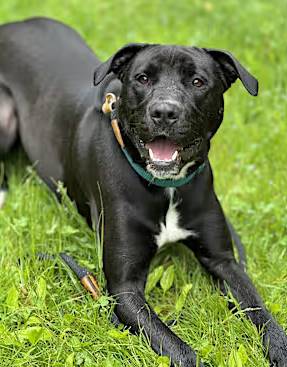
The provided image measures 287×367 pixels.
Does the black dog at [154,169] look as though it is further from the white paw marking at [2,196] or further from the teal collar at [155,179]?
the white paw marking at [2,196]

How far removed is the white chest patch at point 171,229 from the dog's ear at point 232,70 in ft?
1.83

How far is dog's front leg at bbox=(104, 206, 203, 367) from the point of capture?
10.1 feet

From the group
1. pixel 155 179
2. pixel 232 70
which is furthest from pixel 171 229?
pixel 232 70

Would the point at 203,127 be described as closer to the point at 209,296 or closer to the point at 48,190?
the point at 209,296

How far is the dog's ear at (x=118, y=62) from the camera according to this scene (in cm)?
318

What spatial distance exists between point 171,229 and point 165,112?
2.05 feet

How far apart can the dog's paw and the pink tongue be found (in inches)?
32.4

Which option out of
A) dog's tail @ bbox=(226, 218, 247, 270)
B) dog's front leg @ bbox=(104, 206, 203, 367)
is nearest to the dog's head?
dog's front leg @ bbox=(104, 206, 203, 367)

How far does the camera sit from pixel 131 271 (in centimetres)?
325

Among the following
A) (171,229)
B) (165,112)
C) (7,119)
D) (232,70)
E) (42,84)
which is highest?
(232,70)

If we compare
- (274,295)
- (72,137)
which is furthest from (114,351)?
(72,137)

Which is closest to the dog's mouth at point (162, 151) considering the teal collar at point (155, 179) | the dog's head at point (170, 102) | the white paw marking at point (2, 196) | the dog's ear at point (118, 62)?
the dog's head at point (170, 102)

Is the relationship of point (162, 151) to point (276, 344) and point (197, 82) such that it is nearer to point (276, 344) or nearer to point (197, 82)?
point (197, 82)

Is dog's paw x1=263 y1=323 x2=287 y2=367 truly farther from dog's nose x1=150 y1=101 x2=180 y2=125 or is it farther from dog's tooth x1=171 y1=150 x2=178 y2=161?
dog's nose x1=150 y1=101 x2=180 y2=125
